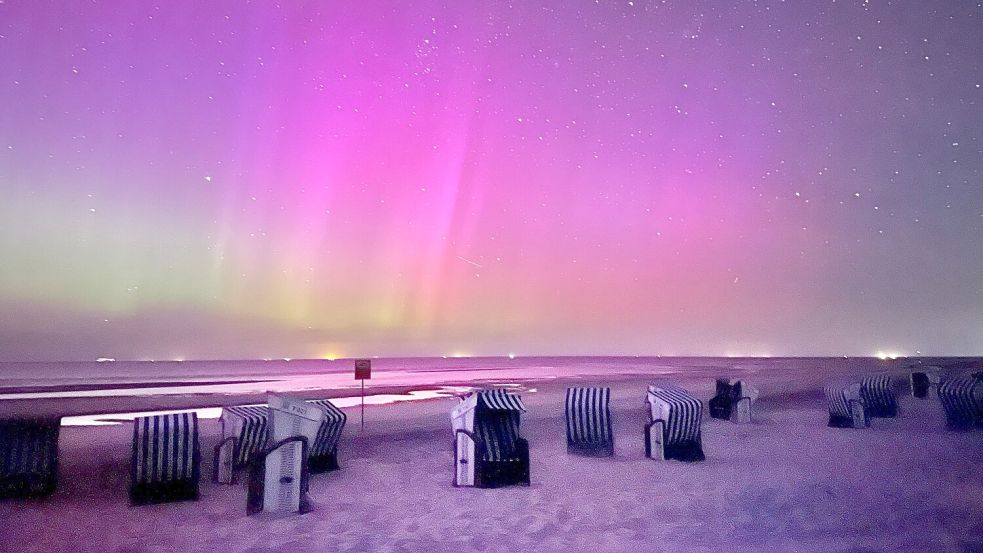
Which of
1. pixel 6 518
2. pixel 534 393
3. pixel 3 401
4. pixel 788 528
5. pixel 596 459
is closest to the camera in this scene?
pixel 788 528

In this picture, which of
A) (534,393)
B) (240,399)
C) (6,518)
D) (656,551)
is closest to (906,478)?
(656,551)

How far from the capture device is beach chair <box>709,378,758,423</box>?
73.8 feet

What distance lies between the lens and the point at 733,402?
74.6 feet

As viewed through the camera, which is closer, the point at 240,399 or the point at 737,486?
the point at 737,486

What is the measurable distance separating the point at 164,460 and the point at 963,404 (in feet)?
70.4

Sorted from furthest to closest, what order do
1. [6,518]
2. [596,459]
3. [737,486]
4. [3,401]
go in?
[3,401]
[596,459]
[737,486]
[6,518]

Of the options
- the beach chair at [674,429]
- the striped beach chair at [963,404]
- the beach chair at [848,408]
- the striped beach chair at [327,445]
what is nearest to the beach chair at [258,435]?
the striped beach chair at [327,445]

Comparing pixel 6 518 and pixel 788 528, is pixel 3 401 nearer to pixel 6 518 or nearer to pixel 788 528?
pixel 6 518

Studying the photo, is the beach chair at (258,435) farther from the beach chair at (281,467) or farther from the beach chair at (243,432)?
the beach chair at (281,467)

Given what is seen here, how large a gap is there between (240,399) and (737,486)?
30086 mm

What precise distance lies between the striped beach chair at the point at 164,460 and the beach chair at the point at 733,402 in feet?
57.9

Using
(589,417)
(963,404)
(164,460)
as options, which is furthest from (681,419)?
(963,404)

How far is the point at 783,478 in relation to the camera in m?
12.4

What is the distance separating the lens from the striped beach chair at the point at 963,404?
19453 millimetres
